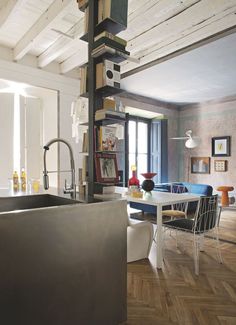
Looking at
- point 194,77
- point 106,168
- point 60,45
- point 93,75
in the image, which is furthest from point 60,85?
point 106,168

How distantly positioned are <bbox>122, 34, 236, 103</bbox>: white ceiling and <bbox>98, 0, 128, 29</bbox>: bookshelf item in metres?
2.34

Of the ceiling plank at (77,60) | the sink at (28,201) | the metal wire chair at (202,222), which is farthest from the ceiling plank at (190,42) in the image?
the sink at (28,201)

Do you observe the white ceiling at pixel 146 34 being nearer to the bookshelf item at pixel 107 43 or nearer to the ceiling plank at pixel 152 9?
the ceiling plank at pixel 152 9

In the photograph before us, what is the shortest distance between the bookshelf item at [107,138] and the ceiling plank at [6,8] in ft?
6.37

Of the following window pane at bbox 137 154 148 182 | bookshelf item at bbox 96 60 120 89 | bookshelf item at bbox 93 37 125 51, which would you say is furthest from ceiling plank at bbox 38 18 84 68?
window pane at bbox 137 154 148 182

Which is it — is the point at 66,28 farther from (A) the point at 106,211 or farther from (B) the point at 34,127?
(A) the point at 106,211

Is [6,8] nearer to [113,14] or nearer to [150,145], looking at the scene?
[113,14]

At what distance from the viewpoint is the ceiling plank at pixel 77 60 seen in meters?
4.00

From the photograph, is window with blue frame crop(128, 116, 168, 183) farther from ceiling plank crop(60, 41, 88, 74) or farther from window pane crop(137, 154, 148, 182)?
ceiling plank crop(60, 41, 88, 74)

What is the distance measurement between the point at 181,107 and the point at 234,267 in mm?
6044

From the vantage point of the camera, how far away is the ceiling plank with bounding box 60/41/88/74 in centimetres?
400

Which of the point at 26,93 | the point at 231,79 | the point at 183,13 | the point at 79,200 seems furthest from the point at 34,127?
the point at 231,79

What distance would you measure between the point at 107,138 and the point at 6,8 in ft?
7.37

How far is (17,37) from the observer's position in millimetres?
3734
